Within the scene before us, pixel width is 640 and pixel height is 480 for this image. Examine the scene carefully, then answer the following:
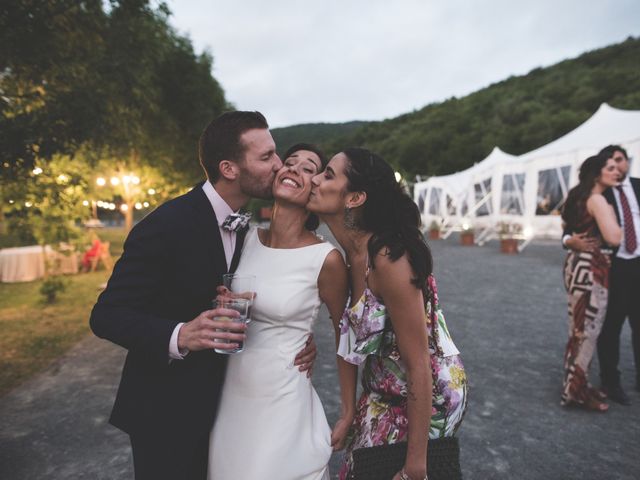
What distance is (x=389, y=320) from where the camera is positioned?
5.51 feet

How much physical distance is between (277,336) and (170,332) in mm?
544

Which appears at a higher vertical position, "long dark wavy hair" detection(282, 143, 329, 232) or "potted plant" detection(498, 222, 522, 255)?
"long dark wavy hair" detection(282, 143, 329, 232)

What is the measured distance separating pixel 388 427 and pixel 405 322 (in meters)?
0.50

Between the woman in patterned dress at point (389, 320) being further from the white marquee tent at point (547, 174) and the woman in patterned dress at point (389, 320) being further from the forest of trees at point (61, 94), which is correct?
the white marquee tent at point (547, 174)

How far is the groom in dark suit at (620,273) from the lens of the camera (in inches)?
153

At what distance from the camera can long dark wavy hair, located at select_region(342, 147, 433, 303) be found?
1638 millimetres

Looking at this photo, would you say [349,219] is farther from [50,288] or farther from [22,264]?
[22,264]

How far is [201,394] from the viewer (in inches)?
69.6

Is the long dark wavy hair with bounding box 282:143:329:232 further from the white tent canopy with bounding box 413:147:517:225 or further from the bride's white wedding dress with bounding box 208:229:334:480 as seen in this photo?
the white tent canopy with bounding box 413:147:517:225

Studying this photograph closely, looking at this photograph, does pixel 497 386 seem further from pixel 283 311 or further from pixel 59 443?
pixel 59 443

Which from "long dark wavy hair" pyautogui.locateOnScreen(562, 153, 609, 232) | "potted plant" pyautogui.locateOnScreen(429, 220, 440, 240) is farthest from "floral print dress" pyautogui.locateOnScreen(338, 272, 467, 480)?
"potted plant" pyautogui.locateOnScreen(429, 220, 440, 240)

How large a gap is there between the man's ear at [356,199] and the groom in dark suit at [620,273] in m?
3.07

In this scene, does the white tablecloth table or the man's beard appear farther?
the white tablecloth table

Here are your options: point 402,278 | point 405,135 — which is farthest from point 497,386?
point 405,135
